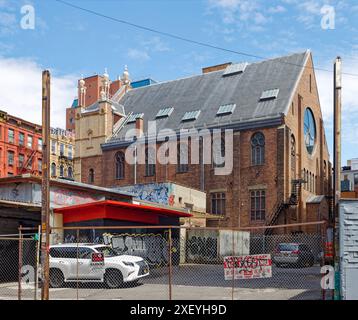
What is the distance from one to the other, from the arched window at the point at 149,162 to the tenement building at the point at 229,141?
0.35 feet

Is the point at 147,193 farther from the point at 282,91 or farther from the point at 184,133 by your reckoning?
the point at 282,91

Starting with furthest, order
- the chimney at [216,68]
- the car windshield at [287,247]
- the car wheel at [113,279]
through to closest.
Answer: the chimney at [216,68] < the car windshield at [287,247] < the car wheel at [113,279]

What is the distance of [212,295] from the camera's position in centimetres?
1755

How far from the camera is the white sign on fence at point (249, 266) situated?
1530cm

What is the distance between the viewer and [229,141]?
1960 inches

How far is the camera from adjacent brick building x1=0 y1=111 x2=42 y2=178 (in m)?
70.6

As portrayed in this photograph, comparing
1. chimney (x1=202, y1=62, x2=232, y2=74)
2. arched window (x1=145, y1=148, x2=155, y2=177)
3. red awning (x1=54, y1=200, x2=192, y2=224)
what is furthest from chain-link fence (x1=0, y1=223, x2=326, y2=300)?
chimney (x1=202, y1=62, x2=232, y2=74)

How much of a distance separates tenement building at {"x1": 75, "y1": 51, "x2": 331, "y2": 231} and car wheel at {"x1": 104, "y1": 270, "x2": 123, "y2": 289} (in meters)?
27.9

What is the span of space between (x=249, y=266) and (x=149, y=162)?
3980 cm

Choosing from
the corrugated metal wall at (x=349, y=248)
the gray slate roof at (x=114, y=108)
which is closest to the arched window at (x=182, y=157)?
the gray slate roof at (x=114, y=108)

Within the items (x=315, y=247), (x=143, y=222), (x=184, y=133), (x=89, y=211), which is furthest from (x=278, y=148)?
(x=89, y=211)

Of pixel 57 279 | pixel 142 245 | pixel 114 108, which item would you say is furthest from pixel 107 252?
pixel 114 108

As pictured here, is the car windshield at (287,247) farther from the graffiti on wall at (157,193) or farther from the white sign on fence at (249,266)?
the white sign on fence at (249,266)

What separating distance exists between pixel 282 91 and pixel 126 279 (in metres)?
34.5
